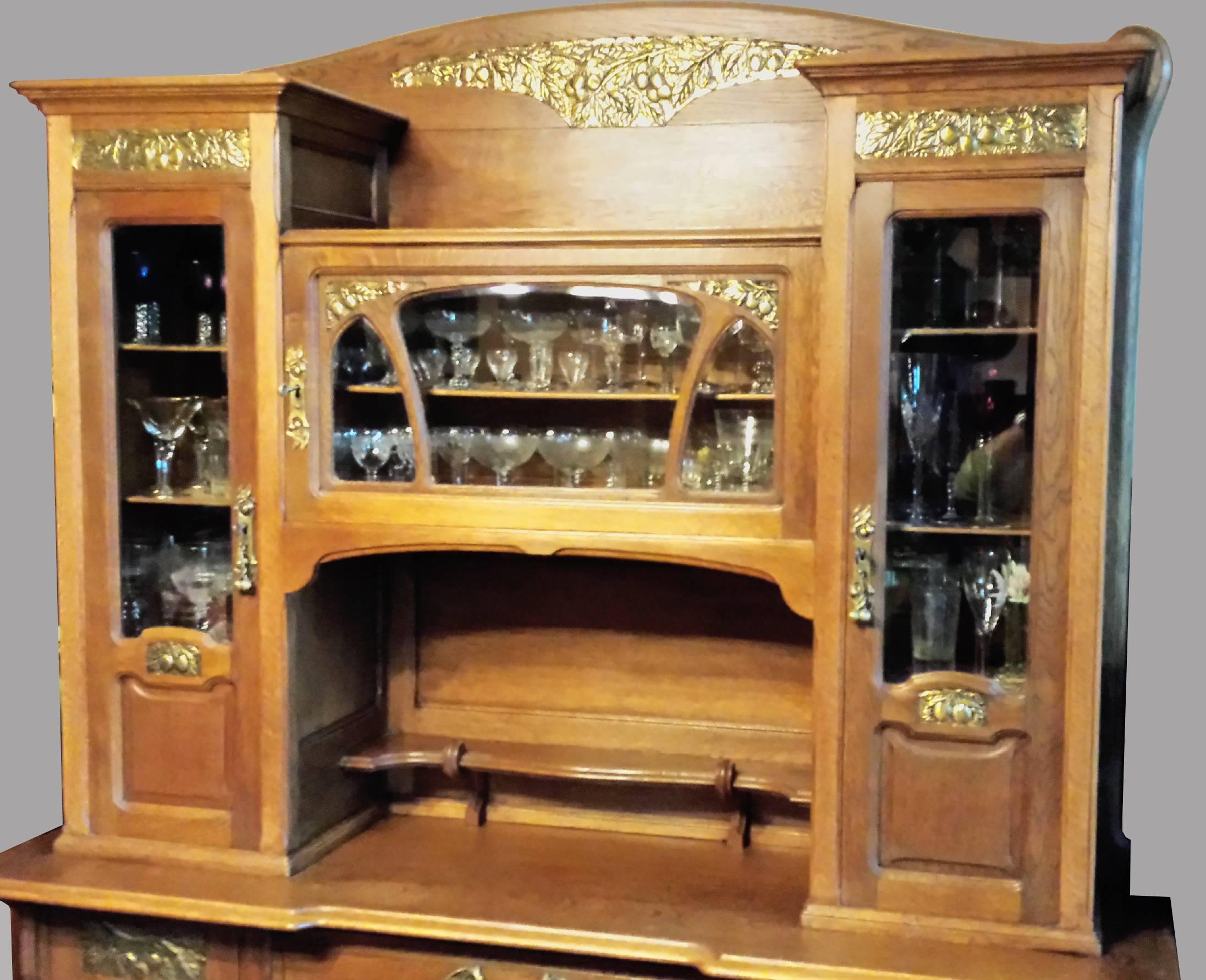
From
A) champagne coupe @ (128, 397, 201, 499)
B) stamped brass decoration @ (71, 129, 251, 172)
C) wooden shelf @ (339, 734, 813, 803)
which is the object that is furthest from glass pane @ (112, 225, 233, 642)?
wooden shelf @ (339, 734, 813, 803)

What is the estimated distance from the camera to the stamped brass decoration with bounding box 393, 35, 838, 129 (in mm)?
3861

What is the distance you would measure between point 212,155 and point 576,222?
3.02 ft

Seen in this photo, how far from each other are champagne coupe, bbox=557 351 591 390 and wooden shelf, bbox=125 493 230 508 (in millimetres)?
895

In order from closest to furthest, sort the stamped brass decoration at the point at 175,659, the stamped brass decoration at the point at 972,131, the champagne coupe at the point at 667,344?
the stamped brass decoration at the point at 972,131, the champagne coupe at the point at 667,344, the stamped brass decoration at the point at 175,659

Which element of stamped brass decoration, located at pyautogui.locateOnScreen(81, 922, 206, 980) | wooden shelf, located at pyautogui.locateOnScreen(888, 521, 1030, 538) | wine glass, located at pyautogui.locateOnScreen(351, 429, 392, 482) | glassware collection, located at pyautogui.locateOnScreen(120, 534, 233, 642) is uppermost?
wine glass, located at pyautogui.locateOnScreen(351, 429, 392, 482)

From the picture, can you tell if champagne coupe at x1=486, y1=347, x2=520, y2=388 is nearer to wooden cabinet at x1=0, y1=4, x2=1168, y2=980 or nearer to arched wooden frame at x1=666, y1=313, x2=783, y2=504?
wooden cabinet at x1=0, y1=4, x2=1168, y2=980

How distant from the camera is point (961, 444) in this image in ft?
11.1

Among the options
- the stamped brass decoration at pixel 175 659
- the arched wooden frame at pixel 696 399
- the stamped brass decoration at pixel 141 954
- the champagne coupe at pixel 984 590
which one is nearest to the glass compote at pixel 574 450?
the arched wooden frame at pixel 696 399

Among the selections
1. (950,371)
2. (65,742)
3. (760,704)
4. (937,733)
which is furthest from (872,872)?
(65,742)

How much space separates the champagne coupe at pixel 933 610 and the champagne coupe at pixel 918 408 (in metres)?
0.12

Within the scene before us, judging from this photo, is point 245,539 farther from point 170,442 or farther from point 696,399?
point 696,399

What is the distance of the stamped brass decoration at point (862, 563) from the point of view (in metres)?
3.36

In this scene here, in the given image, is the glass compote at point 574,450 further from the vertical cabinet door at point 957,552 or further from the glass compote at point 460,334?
the vertical cabinet door at point 957,552

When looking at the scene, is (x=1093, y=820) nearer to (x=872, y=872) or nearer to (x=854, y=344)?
(x=872, y=872)
